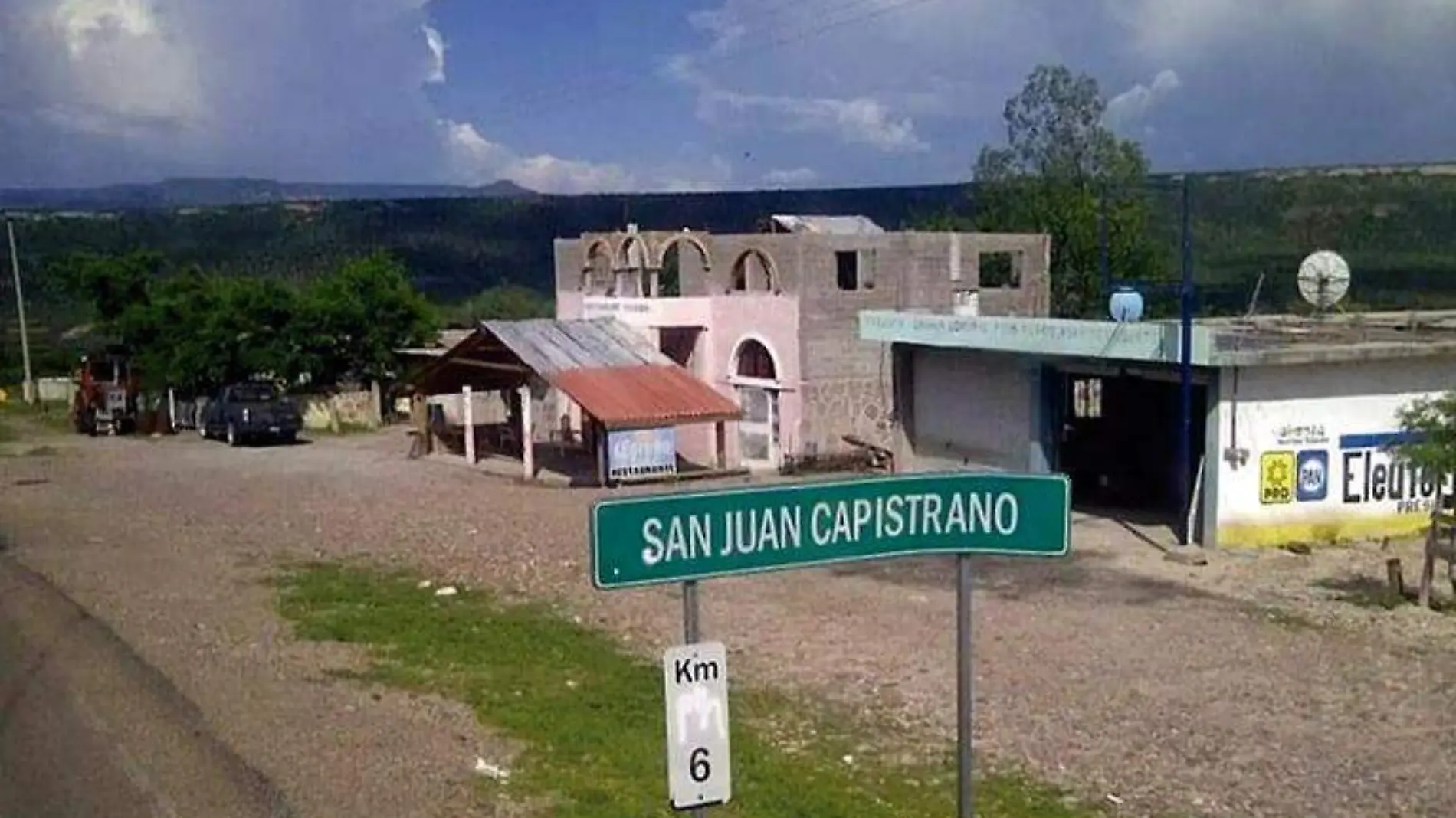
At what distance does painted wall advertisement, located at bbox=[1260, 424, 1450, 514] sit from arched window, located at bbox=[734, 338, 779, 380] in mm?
12531

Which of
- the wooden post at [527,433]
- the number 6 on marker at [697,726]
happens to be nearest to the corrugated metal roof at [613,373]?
the wooden post at [527,433]

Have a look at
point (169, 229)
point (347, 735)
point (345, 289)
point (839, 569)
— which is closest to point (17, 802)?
point (347, 735)

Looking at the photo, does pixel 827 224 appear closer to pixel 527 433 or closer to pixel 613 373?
pixel 613 373

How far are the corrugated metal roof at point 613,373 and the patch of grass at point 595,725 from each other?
12555mm

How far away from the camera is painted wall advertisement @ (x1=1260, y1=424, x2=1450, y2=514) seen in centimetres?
2462

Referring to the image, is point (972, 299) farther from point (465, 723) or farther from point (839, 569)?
point (465, 723)

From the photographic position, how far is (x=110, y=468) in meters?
37.4

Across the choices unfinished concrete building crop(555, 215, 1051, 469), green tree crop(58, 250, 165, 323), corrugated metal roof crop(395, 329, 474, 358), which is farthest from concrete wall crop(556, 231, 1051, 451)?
green tree crop(58, 250, 165, 323)

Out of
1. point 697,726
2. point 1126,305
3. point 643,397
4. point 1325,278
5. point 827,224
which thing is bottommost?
point 643,397

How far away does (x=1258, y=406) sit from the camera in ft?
80.1

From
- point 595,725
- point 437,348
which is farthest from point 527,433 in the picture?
point 595,725

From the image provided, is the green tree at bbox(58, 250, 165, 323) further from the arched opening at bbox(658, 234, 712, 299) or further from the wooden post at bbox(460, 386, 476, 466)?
the arched opening at bbox(658, 234, 712, 299)

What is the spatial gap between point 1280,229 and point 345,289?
4535cm

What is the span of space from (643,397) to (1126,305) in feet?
34.4
